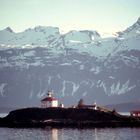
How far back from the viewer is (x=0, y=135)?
197 m

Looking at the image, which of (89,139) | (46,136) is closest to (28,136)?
(46,136)

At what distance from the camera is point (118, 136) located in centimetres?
18888

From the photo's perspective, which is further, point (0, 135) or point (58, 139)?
point (0, 135)

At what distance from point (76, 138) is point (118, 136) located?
11235mm

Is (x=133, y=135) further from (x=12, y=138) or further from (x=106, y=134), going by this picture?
(x=12, y=138)

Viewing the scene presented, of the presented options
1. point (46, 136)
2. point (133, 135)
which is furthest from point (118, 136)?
point (46, 136)

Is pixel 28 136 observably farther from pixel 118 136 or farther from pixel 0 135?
pixel 118 136

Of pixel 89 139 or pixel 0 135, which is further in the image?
pixel 0 135

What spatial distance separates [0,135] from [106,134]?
91.2 ft

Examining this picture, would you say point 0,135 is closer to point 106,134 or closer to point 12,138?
point 12,138

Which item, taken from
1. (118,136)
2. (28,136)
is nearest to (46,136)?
(28,136)

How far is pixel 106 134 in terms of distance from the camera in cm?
19462

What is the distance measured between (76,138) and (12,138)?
1595cm

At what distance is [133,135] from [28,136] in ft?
87.8
